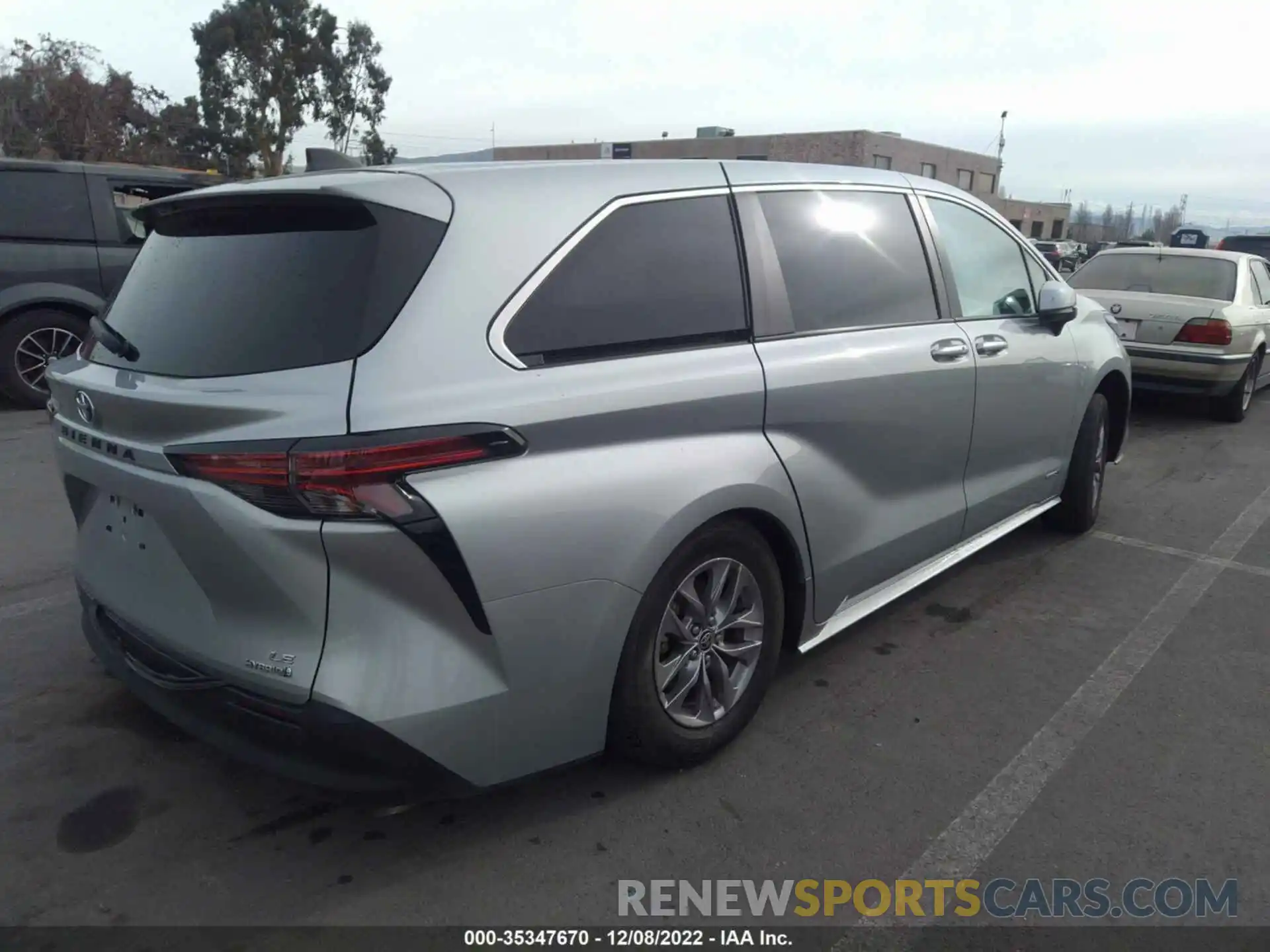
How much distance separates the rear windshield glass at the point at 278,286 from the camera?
2242 mm

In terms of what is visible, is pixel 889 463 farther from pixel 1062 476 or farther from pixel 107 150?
pixel 107 150

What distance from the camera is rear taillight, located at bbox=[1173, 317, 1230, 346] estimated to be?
7.84 m

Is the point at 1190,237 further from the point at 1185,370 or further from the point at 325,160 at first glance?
the point at 325,160

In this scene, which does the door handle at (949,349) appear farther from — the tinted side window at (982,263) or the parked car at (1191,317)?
the parked car at (1191,317)

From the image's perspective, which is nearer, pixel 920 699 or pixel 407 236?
pixel 407 236

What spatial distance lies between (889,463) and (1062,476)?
6.37ft

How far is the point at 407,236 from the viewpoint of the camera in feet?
7.55

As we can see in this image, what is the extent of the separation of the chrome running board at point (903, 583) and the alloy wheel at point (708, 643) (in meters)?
0.37

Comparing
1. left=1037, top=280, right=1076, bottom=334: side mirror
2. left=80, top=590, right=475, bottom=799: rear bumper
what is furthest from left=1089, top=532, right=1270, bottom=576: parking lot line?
left=80, top=590, right=475, bottom=799: rear bumper

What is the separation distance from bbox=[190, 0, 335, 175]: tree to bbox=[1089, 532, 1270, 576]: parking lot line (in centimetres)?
4293

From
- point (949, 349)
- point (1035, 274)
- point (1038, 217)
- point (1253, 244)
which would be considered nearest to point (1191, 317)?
point (1035, 274)

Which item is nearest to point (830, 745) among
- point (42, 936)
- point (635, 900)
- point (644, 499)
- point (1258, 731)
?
point (635, 900)

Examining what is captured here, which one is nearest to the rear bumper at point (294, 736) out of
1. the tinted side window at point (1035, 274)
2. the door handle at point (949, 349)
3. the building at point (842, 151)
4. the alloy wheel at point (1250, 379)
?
the door handle at point (949, 349)

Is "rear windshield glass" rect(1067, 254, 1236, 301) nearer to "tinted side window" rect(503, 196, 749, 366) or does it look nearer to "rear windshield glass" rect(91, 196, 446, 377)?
"tinted side window" rect(503, 196, 749, 366)
